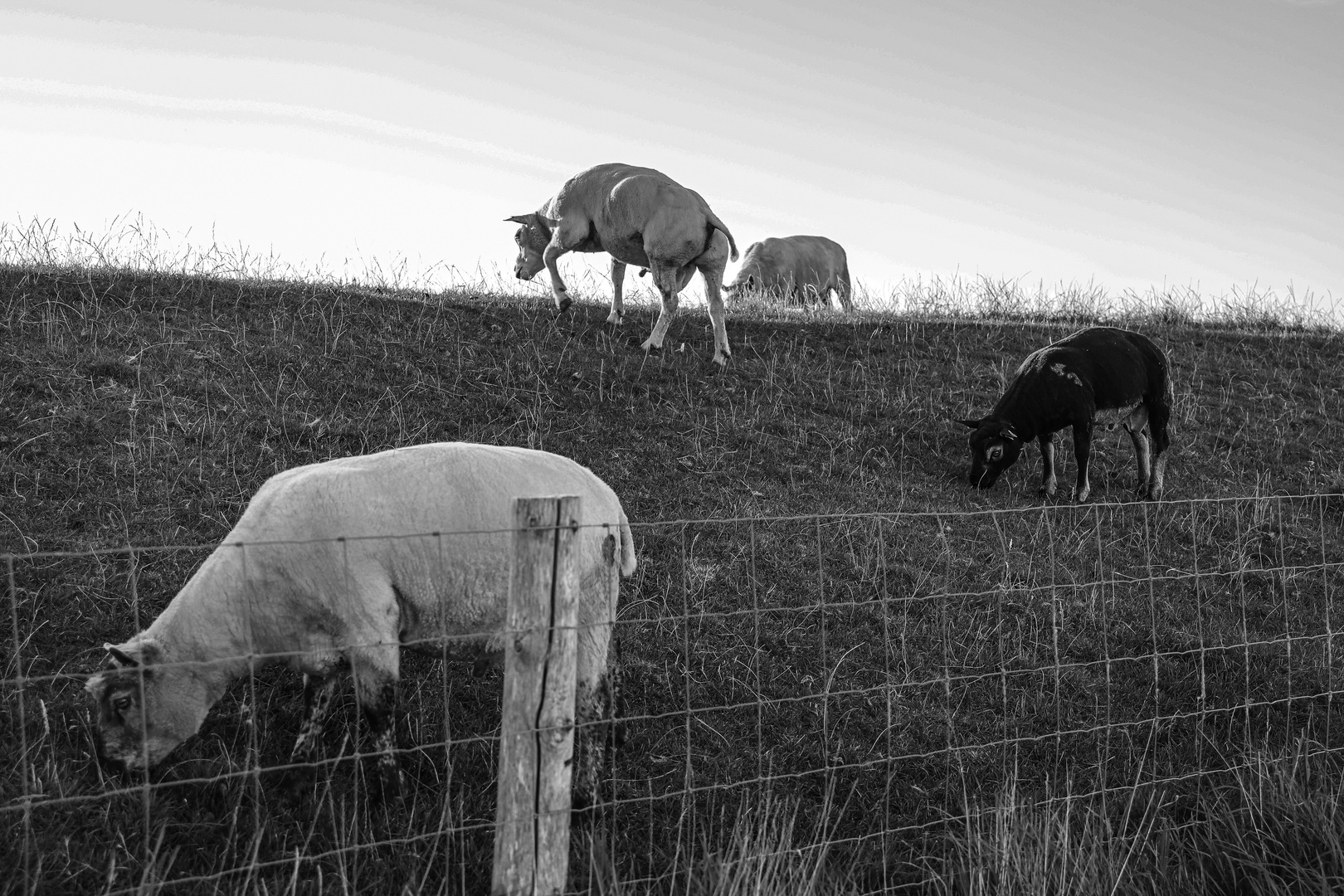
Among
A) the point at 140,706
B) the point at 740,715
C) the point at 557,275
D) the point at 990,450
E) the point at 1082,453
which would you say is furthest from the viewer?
the point at 557,275

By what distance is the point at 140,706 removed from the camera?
4.54 m

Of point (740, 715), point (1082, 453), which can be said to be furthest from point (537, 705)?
point (1082, 453)

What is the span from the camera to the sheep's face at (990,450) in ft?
34.8

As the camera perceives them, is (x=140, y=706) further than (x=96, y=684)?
Yes

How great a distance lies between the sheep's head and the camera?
14.6m

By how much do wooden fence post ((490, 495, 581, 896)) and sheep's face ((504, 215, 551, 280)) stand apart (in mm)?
11574

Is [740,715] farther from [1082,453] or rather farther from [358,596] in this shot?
[1082,453]

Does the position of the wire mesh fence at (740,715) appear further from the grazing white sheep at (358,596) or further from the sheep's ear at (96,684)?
the sheep's ear at (96,684)

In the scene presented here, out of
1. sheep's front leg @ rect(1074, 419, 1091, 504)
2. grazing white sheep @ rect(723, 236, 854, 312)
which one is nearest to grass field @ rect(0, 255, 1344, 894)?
sheep's front leg @ rect(1074, 419, 1091, 504)

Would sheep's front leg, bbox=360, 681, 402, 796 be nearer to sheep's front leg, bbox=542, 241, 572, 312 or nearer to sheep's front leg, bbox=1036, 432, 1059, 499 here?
sheep's front leg, bbox=1036, 432, 1059, 499

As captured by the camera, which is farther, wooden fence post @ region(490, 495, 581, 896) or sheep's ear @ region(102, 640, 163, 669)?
sheep's ear @ region(102, 640, 163, 669)

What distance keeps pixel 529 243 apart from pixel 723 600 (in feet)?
28.8

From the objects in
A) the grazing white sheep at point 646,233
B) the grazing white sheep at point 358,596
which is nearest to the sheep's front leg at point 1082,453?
the grazing white sheep at point 646,233

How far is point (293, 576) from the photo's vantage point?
15.3 ft
